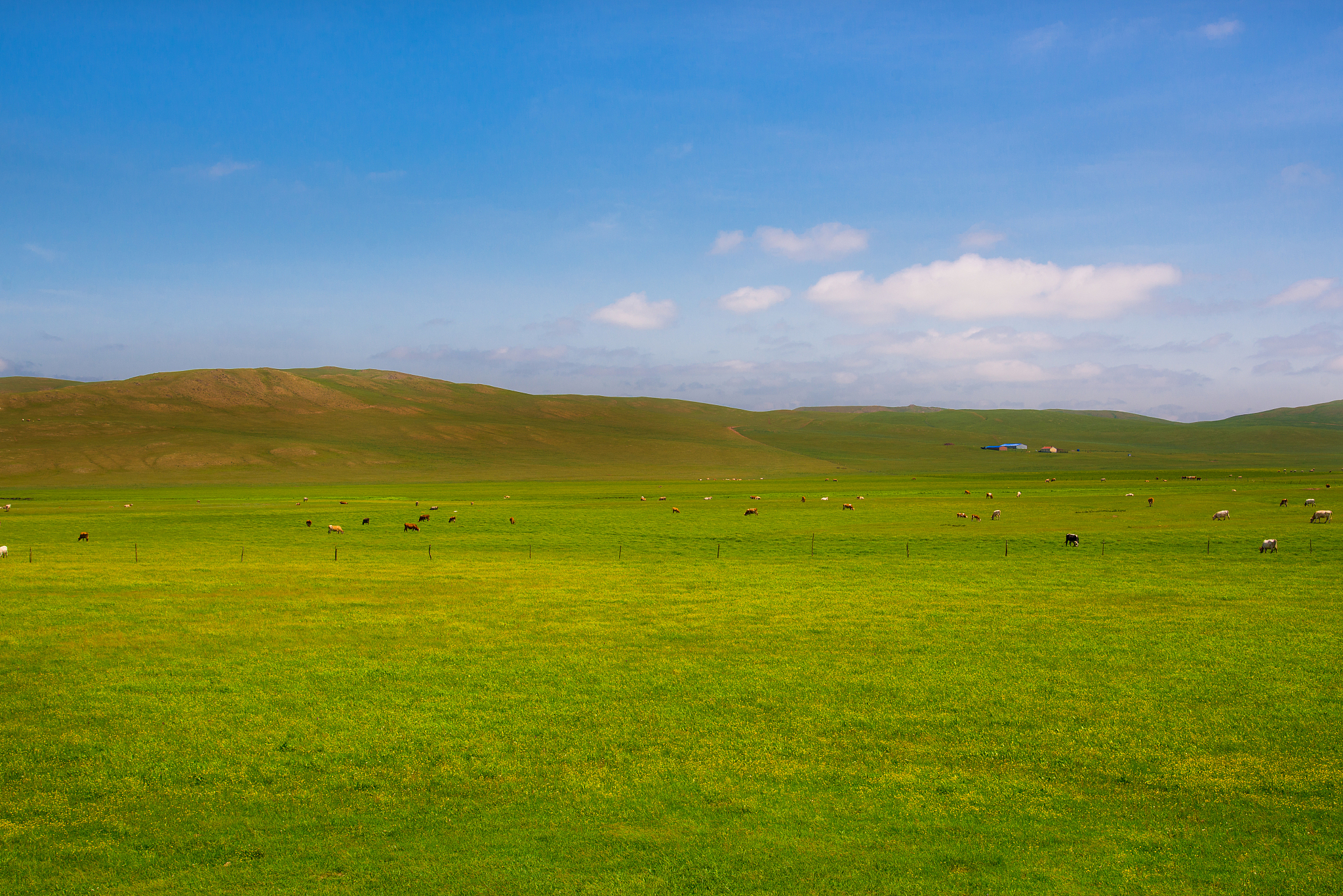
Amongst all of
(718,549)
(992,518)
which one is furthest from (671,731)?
(992,518)

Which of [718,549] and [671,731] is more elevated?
[671,731]

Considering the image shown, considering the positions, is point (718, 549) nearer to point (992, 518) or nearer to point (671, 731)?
point (992, 518)

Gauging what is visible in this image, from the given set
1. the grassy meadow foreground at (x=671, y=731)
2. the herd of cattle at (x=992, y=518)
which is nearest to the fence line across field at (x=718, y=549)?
the herd of cattle at (x=992, y=518)

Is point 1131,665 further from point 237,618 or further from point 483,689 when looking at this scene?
point 237,618

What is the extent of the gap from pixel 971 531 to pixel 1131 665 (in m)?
34.0

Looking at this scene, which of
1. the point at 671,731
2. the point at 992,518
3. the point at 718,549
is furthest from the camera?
the point at 992,518

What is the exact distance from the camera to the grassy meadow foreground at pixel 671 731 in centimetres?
967

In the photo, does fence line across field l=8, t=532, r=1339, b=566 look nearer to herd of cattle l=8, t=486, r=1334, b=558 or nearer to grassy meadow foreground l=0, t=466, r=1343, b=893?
herd of cattle l=8, t=486, r=1334, b=558

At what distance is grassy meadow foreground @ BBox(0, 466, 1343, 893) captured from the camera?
967cm

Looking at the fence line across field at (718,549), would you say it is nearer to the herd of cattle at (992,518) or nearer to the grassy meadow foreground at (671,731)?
the herd of cattle at (992,518)

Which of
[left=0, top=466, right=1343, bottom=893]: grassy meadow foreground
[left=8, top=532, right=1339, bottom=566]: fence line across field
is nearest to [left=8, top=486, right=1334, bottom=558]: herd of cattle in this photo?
[left=8, top=532, right=1339, bottom=566]: fence line across field

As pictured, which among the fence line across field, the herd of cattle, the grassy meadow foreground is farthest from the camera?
the fence line across field

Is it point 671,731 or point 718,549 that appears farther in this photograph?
point 718,549

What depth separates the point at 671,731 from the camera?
1395 cm
